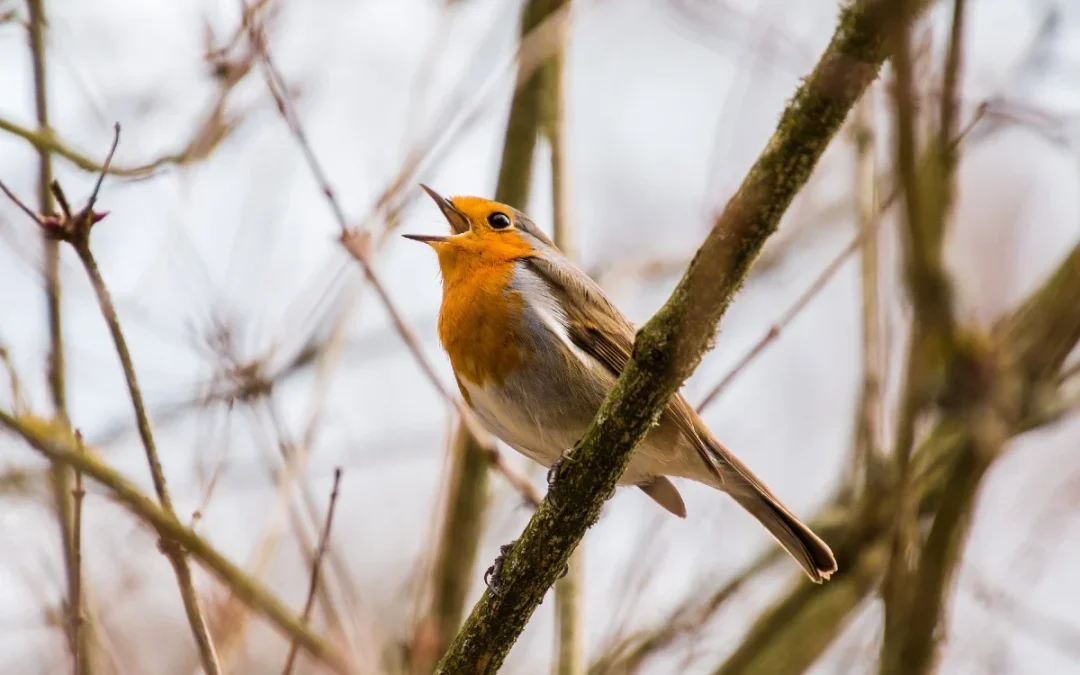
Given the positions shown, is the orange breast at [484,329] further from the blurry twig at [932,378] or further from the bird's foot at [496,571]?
the blurry twig at [932,378]

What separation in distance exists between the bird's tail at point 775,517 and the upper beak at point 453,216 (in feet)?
4.84

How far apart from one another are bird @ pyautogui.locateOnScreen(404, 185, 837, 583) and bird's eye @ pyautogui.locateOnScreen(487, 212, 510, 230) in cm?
32

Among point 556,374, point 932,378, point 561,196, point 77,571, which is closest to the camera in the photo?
point 932,378

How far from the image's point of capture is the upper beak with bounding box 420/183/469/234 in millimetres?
4621

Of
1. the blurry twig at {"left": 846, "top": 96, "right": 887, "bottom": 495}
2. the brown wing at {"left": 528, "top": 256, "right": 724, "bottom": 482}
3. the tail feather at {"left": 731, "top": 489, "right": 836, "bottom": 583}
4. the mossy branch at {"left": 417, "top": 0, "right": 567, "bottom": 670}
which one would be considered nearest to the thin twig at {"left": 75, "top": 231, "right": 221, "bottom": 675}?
the brown wing at {"left": 528, "top": 256, "right": 724, "bottom": 482}

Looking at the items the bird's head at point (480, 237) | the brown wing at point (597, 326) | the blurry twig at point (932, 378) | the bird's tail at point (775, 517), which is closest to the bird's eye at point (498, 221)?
the bird's head at point (480, 237)

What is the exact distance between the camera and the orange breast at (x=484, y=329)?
376 centimetres

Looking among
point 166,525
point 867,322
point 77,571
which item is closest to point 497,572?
point 166,525

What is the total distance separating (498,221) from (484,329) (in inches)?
36.5

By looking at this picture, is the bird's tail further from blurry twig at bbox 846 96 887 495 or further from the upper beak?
the upper beak

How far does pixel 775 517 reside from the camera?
404cm

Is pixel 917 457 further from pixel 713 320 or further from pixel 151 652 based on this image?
pixel 151 652

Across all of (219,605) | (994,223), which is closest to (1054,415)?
(219,605)

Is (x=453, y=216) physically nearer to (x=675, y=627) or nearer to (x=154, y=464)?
(x=675, y=627)
